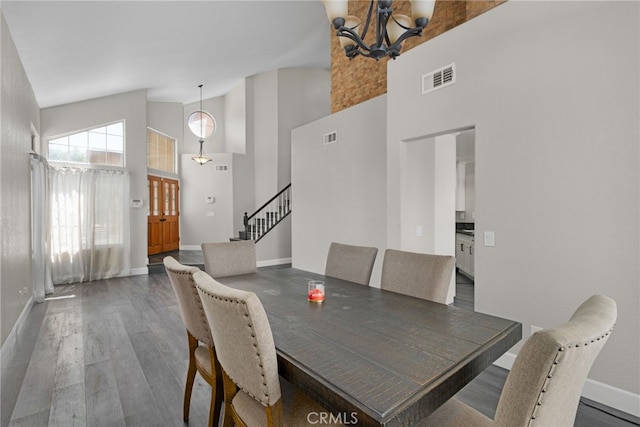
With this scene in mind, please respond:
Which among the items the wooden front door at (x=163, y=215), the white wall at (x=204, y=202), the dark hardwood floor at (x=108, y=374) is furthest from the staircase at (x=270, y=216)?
the dark hardwood floor at (x=108, y=374)

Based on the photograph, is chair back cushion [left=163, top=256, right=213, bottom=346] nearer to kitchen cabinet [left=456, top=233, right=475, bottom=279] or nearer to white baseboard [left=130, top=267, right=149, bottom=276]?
kitchen cabinet [left=456, top=233, right=475, bottom=279]

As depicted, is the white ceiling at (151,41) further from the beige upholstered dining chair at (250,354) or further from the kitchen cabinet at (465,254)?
the kitchen cabinet at (465,254)

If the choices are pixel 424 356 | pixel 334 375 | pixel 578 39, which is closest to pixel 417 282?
pixel 424 356

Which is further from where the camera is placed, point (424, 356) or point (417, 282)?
point (417, 282)

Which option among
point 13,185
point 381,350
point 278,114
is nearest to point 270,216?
point 278,114

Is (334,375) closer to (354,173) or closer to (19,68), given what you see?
(354,173)

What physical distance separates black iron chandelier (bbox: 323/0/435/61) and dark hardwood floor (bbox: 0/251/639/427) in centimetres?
246

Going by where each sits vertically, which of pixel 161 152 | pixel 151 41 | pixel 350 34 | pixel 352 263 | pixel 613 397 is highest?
pixel 151 41

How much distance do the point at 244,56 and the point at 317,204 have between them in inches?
147

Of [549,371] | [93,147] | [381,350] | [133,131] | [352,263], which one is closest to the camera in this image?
[549,371]

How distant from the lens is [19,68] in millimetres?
3729

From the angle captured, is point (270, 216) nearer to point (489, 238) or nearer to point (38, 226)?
point (38, 226)

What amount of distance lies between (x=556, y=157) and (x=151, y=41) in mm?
5128

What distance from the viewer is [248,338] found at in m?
1.11
